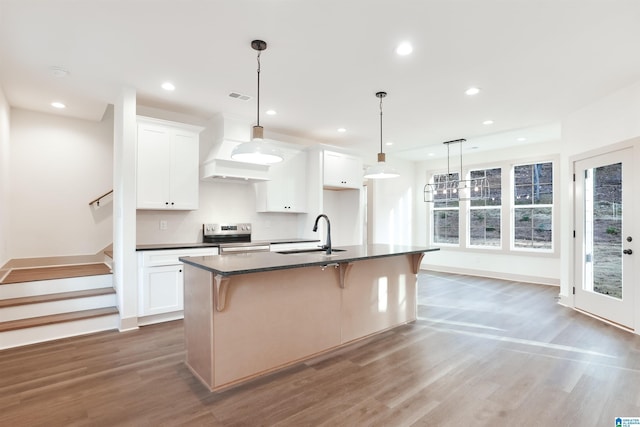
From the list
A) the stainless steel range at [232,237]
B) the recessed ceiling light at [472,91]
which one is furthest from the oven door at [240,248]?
the recessed ceiling light at [472,91]

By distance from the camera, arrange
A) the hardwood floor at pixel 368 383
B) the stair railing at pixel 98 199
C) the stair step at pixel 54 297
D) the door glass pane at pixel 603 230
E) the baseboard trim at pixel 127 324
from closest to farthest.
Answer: the hardwood floor at pixel 368 383 < the stair step at pixel 54 297 < the baseboard trim at pixel 127 324 < the door glass pane at pixel 603 230 < the stair railing at pixel 98 199

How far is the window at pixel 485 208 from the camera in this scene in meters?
7.18

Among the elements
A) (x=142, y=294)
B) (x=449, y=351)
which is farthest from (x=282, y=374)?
(x=142, y=294)

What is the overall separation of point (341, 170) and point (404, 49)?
296 cm

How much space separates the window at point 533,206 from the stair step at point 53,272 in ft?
24.5

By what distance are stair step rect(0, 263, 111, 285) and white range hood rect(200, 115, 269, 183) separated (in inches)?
72.1

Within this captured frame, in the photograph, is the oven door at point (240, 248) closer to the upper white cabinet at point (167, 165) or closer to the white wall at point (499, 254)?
the upper white cabinet at point (167, 165)

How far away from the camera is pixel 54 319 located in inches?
136

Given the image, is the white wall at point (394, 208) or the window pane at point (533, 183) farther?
the white wall at point (394, 208)

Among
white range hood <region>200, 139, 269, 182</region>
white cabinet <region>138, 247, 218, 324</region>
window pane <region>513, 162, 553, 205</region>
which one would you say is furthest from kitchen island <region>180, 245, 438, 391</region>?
window pane <region>513, 162, 553, 205</region>

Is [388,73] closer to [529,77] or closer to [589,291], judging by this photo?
[529,77]

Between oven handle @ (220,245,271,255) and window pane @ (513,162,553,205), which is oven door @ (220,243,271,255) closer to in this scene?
oven handle @ (220,245,271,255)

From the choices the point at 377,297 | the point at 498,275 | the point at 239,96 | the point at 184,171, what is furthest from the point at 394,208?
the point at 184,171

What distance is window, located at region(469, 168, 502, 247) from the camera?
23.6 feet
